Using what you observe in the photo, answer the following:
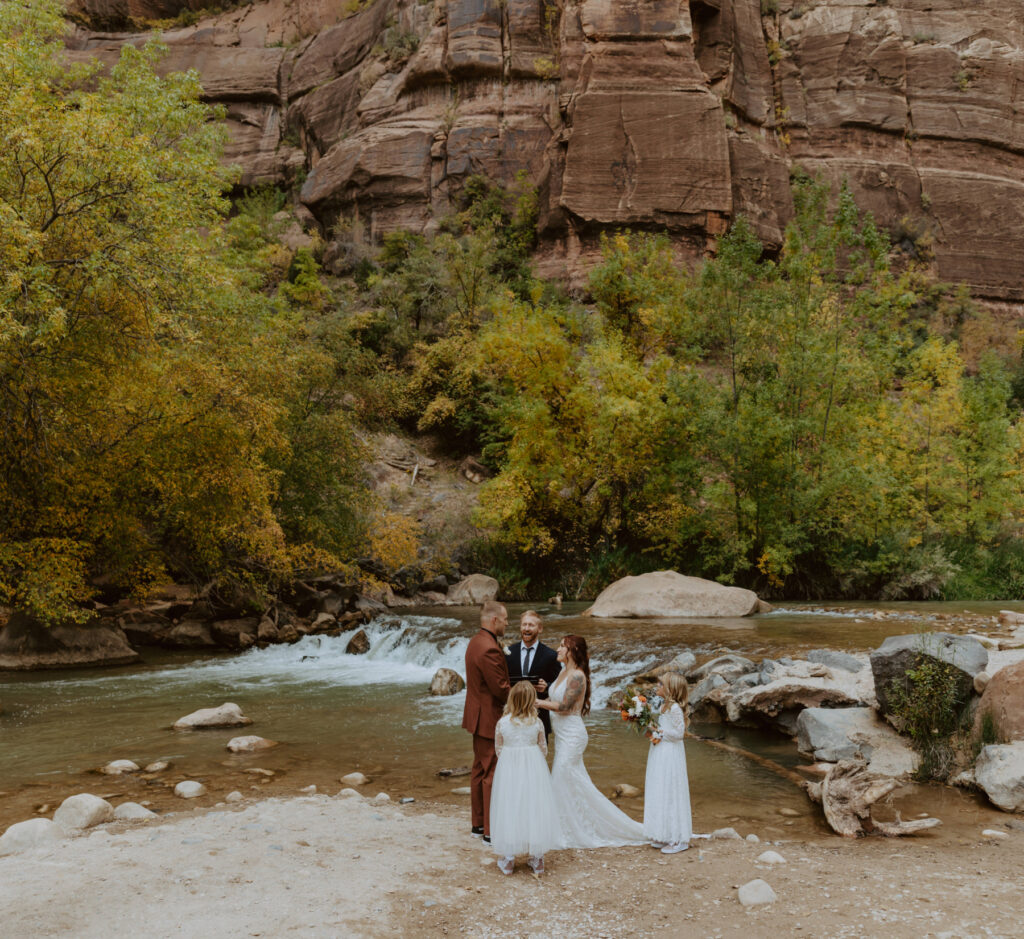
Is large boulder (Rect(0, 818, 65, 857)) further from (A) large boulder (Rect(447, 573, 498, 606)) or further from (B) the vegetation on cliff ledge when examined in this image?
(A) large boulder (Rect(447, 573, 498, 606))

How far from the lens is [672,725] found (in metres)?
5.95

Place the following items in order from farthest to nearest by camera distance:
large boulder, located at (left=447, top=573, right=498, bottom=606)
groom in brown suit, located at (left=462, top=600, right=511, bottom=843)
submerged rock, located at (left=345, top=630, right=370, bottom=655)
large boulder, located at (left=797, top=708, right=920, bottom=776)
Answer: large boulder, located at (left=447, top=573, right=498, bottom=606)
submerged rock, located at (left=345, top=630, right=370, bottom=655)
large boulder, located at (left=797, top=708, right=920, bottom=776)
groom in brown suit, located at (left=462, top=600, right=511, bottom=843)

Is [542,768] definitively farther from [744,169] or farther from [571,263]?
[744,169]

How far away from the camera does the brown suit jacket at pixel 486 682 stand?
5875 millimetres

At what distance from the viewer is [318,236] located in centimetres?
4391

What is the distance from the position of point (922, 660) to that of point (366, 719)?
742 cm

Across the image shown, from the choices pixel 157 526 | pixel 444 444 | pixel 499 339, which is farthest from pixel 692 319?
pixel 157 526

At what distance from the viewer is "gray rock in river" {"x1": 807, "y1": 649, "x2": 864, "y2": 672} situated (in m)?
11.1

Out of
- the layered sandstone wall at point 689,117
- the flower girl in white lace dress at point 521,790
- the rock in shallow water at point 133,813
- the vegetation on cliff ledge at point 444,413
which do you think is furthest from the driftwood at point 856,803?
the layered sandstone wall at point 689,117

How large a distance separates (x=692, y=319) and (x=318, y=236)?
2697cm

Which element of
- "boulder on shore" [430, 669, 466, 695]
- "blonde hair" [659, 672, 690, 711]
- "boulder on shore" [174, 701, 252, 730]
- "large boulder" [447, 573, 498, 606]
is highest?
"blonde hair" [659, 672, 690, 711]

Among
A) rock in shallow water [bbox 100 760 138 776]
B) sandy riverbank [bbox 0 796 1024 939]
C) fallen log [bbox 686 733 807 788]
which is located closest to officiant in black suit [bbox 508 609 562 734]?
sandy riverbank [bbox 0 796 1024 939]

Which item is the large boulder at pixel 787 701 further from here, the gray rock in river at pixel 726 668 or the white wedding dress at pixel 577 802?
the white wedding dress at pixel 577 802

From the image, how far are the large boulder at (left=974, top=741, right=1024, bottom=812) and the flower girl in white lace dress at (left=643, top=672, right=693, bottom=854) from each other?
126 inches
